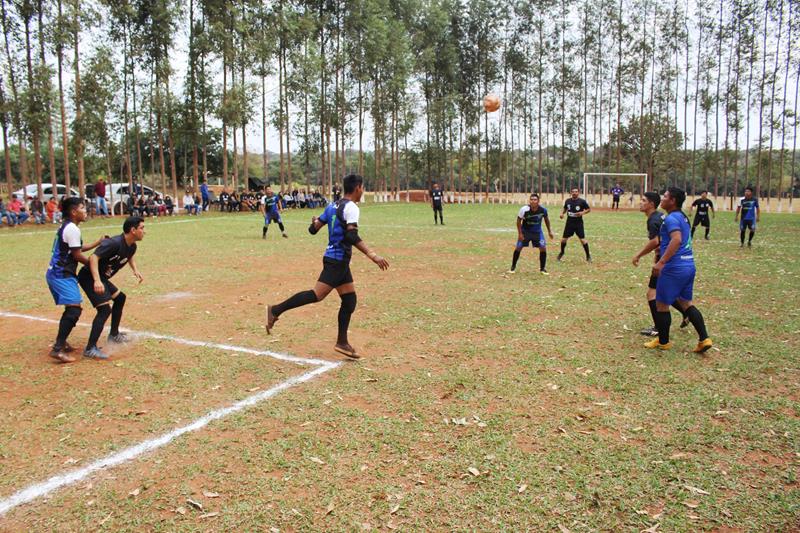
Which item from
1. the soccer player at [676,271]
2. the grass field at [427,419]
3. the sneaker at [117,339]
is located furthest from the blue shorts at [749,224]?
the sneaker at [117,339]

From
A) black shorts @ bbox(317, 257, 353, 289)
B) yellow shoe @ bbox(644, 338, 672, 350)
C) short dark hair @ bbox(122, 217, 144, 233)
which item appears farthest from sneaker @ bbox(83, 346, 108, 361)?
yellow shoe @ bbox(644, 338, 672, 350)

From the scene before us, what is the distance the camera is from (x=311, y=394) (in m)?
5.33

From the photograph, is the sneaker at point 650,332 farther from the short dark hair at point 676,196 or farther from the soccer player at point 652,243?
the short dark hair at point 676,196

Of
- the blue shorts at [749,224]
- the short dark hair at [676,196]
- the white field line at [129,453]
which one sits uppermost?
the short dark hair at [676,196]

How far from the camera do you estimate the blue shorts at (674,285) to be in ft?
21.0

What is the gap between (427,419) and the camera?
4.77 metres

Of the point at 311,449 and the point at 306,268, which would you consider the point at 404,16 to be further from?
the point at 311,449

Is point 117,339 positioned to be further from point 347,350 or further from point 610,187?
point 610,187

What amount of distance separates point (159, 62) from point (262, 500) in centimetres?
3461

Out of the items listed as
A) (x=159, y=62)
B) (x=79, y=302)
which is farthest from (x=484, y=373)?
(x=159, y=62)

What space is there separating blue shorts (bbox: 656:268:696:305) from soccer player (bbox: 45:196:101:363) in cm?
654

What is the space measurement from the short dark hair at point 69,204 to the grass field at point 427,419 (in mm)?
1697

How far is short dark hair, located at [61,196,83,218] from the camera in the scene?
6.01m

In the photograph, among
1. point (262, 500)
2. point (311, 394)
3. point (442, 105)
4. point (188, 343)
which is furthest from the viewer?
point (442, 105)
